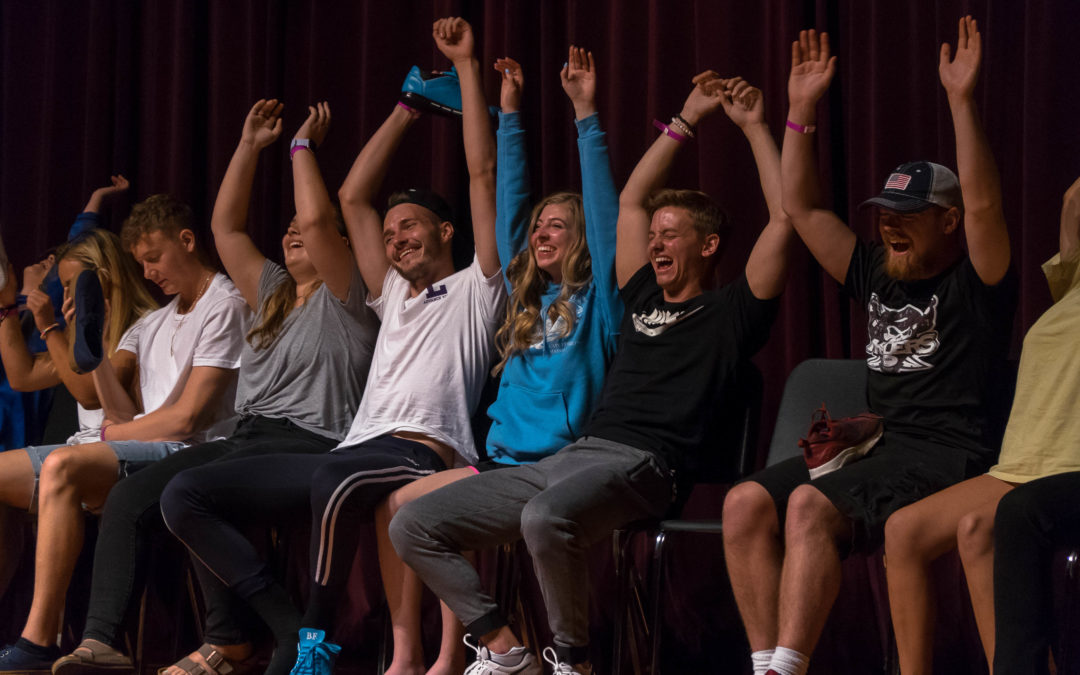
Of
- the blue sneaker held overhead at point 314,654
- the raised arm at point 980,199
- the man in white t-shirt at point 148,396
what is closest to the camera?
the raised arm at point 980,199

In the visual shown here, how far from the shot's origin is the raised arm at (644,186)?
8.96 ft

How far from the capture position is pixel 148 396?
337cm

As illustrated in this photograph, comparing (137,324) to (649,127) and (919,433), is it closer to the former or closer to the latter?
(649,127)

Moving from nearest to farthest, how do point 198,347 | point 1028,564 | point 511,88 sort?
1. point 1028,564
2. point 511,88
3. point 198,347

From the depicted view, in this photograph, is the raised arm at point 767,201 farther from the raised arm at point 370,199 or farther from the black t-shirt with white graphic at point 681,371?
the raised arm at point 370,199

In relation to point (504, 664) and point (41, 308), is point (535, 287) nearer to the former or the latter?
point (504, 664)

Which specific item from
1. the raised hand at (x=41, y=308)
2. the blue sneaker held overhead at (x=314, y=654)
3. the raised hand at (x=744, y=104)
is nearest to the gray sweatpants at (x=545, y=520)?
the blue sneaker held overhead at (x=314, y=654)

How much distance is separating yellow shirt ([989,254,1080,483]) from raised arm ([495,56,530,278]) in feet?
4.20

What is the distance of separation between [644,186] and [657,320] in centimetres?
37

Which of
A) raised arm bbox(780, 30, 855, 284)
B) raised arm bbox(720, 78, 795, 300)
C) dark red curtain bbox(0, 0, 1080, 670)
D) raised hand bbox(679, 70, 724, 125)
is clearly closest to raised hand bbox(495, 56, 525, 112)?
dark red curtain bbox(0, 0, 1080, 670)

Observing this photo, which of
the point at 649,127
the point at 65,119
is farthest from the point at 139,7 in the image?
the point at 649,127

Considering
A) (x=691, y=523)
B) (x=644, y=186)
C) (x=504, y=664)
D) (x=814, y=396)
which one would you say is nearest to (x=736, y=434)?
(x=814, y=396)

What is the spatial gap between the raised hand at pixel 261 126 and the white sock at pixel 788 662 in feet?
7.43

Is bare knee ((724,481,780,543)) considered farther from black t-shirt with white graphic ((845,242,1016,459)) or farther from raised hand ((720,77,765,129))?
raised hand ((720,77,765,129))
